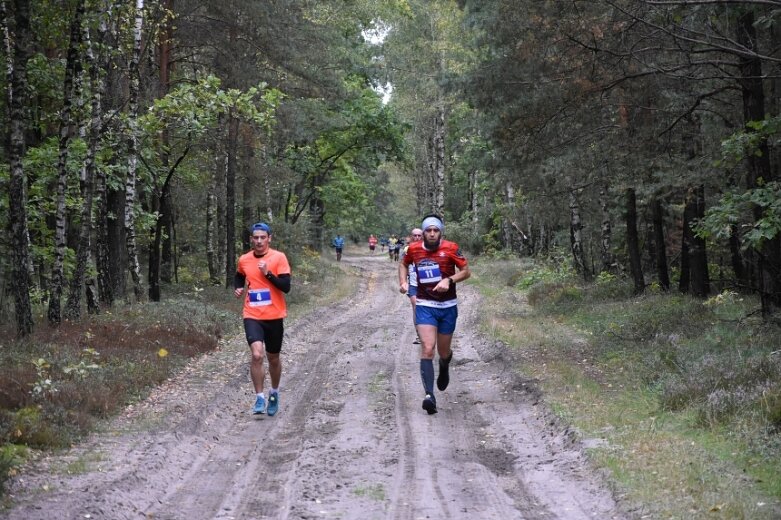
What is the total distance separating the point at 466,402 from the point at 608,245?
Result: 57.0 ft

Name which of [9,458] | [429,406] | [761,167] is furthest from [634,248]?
[9,458]

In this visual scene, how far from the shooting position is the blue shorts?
1020 cm

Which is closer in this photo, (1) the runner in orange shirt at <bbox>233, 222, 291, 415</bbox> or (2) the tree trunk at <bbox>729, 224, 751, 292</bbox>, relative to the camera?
(1) the runner in orange shirt at <bbox>233, 222, 291, 415</bbox>

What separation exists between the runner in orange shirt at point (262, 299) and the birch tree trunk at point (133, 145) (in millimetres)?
6468

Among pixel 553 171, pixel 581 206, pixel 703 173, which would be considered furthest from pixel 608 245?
pixel 703 173

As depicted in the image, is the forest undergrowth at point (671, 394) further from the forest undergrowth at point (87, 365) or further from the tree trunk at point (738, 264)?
the forest undergrowth at point (87, 365)

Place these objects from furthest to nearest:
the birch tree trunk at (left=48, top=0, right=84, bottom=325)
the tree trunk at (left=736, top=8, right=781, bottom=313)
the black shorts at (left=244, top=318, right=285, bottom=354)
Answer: the tree trunk at (left=736, top=8, right=781, bottom=313), the birch tree trunk at (left=48, top=0, right=84, bottom=325), the black shorts at (left=244, top=318, right=285, bottom=354)

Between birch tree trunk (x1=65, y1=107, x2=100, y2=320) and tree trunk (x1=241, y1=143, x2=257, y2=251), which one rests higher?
tree trunk (x1=241, y1=143, x2=257, y2=251)

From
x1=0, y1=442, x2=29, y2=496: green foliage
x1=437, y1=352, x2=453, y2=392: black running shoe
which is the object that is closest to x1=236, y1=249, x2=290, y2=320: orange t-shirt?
x1=437, y1=352, x2=453, y2=392: black running shoe

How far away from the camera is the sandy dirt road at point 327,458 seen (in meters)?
6.37

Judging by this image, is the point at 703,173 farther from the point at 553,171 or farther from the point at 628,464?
the point at 628,464

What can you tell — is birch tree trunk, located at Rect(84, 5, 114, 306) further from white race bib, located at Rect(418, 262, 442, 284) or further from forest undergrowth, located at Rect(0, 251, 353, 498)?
white race bib, located at Rect(418, 262, 442, 284)

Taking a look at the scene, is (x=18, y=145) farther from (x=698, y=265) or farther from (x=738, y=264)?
(x=738, y=264)

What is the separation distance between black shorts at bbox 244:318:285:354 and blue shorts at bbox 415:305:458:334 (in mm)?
1760
